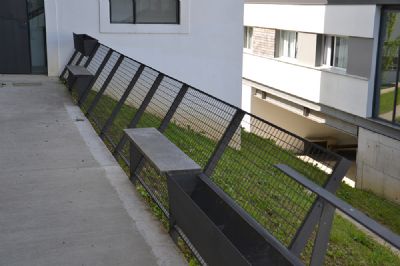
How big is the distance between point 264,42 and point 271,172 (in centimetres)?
2219

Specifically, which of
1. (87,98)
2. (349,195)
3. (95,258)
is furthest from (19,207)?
(349,195)

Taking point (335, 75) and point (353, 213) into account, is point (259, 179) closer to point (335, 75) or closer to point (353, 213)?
point (353, 213)

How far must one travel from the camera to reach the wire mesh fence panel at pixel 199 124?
195 inches

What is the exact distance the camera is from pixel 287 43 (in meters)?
24.1

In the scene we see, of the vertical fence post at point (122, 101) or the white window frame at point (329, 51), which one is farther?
the white window frame at point (329, 51)

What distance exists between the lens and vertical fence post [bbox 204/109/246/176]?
4.52 metres

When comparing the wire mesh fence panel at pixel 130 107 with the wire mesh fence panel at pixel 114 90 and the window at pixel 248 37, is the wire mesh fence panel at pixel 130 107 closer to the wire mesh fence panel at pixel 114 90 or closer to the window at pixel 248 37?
the wire mesh fence panel at pixel 114 90

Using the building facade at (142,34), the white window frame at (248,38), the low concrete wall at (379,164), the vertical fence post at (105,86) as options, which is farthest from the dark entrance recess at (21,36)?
the white window frame at (248,38)

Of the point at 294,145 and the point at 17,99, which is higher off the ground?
the point at 294,145

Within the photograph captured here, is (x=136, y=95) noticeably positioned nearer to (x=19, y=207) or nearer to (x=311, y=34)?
(x=19, y=207)

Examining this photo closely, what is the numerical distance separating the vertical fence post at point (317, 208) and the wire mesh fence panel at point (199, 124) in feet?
4.94

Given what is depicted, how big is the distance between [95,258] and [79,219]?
0.82 metres

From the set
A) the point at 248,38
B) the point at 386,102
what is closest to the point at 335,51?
the point at 386,102

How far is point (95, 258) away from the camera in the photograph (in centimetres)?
429
